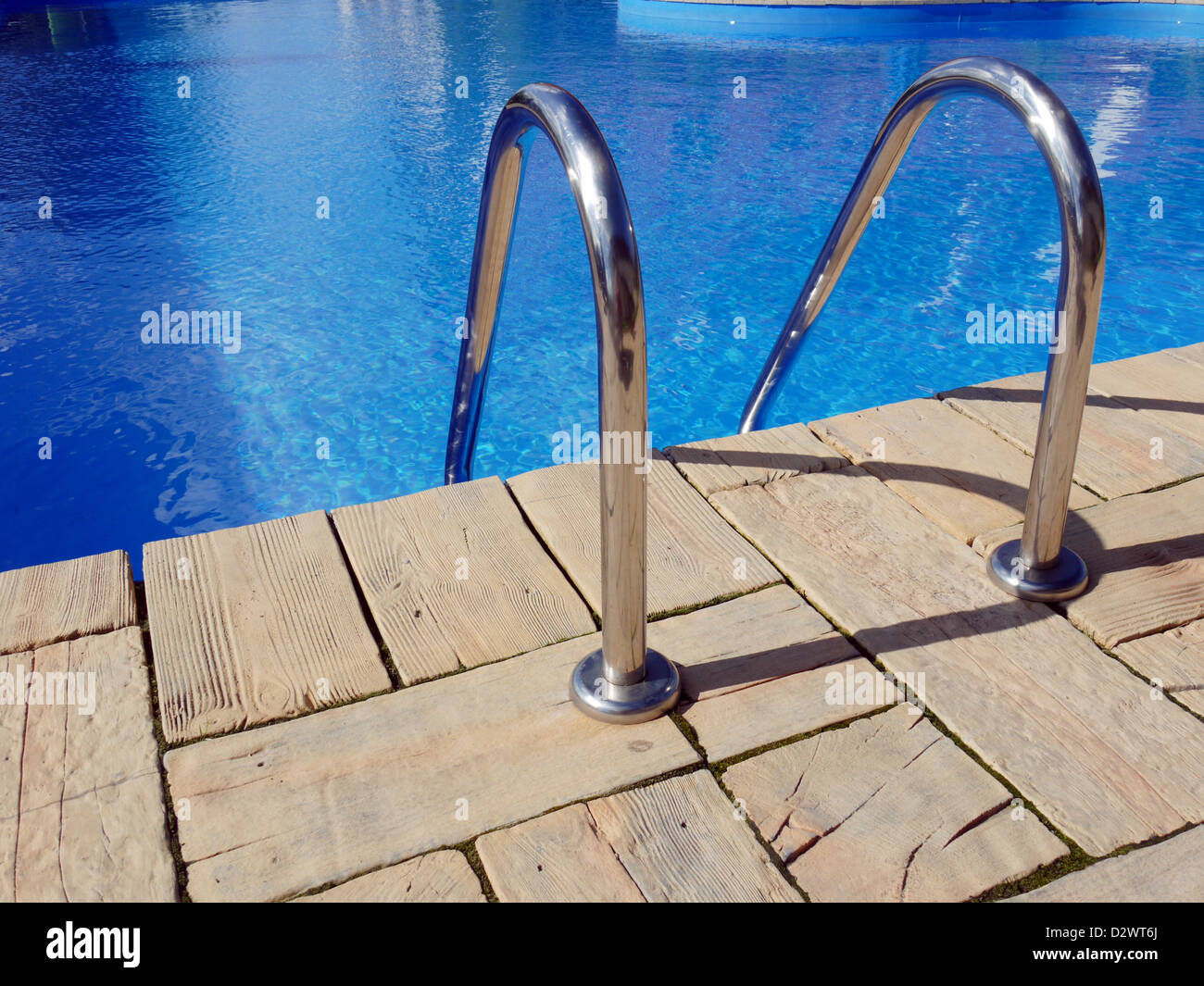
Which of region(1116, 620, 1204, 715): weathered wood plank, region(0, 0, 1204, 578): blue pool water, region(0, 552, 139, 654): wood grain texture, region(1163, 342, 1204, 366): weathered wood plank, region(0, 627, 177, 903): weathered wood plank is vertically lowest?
region(0, 0, 1204, 578): blue pool water

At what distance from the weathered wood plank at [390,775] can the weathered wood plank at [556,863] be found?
3 cm

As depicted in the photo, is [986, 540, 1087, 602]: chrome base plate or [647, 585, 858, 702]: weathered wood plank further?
[986, 540, 1087, 602]: chrome base plate

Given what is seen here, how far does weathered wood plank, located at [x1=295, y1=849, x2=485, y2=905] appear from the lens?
47.2 inches

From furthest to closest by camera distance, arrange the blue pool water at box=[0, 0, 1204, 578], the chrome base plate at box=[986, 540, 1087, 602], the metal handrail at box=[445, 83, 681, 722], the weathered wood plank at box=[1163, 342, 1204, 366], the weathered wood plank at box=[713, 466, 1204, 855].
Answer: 1. the blue pool water at box=[0, 0, 1204, 578]
2. the weathered wood plank at box=[1163, 342, 1204, 366]
3. the chrome base plate at box=[986, 540, 1087, 602]
4. the weathered wood plank at box=[713, 466, 1204, 855]
5. the metal handrail at box=[445, 83, 681, 722]

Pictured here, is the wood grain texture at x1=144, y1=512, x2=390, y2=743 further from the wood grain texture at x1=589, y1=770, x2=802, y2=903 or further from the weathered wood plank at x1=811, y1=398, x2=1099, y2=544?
the weathered wood plank at x1=811, y1=398, x2=1099, y2=544

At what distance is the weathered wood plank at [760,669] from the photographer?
57.6 inches

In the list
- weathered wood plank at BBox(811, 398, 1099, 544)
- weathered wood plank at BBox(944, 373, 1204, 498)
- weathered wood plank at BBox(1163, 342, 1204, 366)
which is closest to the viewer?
weathered wood plank at BBox(811, 398, 1099, 544)

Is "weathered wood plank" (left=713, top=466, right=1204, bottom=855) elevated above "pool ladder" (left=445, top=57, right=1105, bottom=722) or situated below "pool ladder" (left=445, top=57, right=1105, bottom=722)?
below

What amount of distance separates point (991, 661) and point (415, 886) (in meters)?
1.00

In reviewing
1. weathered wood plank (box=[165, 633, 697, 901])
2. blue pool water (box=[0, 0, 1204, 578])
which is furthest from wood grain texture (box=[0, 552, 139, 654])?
blue pool water (box=[0, 0, 1204, 578])

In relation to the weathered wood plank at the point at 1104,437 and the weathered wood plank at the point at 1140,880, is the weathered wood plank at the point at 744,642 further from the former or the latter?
the weathered wood plank at the point at 1104,437

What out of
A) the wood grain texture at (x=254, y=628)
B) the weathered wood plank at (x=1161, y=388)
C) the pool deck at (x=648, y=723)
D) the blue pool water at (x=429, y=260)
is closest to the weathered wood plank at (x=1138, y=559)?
the pool deck at (x=648, y=723)

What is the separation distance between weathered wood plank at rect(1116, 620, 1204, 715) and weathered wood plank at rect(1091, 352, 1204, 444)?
2.71ft

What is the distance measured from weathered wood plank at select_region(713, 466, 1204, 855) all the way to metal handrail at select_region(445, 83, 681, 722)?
1.44 ft
